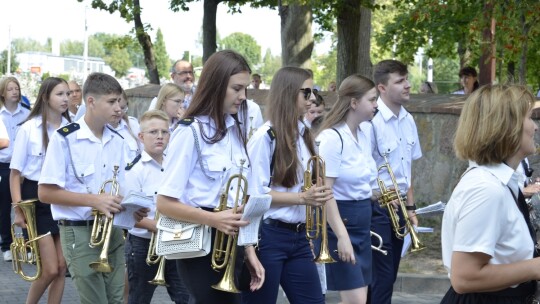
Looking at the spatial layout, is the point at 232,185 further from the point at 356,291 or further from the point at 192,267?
the point at 356,291

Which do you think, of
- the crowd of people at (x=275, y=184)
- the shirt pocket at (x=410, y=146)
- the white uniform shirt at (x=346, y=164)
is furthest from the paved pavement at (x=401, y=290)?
the white uniform shirt at (x=346, y=164)

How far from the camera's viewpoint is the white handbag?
14.8 feet

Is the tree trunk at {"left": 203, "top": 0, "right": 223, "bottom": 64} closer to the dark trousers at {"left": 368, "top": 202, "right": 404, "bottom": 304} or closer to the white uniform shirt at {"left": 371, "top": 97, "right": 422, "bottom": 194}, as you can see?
the white uniform shirt at {"left": 371, "top": 97, "right": 422, "bottom": 194}

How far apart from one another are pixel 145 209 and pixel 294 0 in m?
8.67

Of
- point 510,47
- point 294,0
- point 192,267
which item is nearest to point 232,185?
point 192,267

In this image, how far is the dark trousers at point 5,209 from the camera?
443 inches

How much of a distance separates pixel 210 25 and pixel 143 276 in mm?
16626

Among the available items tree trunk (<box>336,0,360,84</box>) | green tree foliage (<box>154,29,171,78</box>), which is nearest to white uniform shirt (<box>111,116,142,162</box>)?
tree trunk (<box>336,0,360,84</box>)

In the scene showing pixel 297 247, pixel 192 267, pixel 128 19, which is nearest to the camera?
pixel 192 267

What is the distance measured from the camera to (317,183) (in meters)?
5.65

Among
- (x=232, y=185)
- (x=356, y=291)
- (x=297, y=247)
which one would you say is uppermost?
(x=232, y=185)

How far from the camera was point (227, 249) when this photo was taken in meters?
4.57

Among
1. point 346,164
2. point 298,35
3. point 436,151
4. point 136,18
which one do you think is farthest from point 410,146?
point 136,18

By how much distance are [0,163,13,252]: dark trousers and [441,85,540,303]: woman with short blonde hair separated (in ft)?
27.8
